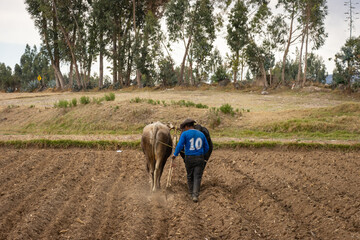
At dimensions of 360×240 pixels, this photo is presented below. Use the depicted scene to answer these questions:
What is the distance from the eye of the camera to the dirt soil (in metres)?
6.61

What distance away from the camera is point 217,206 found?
768 cm

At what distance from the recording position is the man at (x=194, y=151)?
842cm

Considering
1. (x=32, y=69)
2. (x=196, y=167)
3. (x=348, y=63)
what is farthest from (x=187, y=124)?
(x=32, y=69)

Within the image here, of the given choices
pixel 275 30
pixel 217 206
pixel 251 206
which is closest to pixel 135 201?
pixel 217 206

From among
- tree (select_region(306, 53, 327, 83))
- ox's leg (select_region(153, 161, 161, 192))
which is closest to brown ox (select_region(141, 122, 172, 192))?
ox's leg (select_region(153, 161, 161, 192))

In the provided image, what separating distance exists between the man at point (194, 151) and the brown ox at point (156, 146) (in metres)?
0.37

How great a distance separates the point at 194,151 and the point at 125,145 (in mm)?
6368

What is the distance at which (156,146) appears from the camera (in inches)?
336

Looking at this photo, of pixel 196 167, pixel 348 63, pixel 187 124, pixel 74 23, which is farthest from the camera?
pixel 74 23

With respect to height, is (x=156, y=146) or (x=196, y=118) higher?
(x=156, y=146)

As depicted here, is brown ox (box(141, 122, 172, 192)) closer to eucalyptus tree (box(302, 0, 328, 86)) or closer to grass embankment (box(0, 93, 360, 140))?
grass embankment (box(0, 93, 360, 140))

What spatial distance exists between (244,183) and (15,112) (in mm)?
19681

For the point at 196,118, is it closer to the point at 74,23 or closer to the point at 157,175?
the point at 157,175

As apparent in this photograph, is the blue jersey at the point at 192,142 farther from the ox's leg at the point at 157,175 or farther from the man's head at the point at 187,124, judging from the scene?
the ox's leg at the point at 157,175
